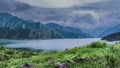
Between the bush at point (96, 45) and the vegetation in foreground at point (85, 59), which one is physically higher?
the bush at point (96, 45)

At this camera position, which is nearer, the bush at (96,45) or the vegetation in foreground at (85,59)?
the vegetation in foreground at (85,59)

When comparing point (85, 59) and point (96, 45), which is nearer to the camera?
point (85, 59)

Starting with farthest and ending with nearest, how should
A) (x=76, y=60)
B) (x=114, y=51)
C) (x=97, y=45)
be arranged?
(x=97, y=45) < (x=114, y=51) < (x=76, y=60)

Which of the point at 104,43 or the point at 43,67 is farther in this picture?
the point at 104,43

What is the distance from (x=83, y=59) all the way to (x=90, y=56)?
2.34 ft

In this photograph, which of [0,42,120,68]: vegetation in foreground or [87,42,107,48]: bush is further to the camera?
[87,42,107,48]: bush

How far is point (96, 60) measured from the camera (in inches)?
524

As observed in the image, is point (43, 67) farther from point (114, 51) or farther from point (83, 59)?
point (114, 51)

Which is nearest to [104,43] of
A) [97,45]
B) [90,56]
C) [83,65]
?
[97,45]

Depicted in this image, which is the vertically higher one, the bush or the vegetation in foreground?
the bush

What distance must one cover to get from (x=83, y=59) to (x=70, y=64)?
999mm

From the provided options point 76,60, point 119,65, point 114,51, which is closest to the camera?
point 119,65

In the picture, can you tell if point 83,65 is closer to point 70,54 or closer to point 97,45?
point 70,54

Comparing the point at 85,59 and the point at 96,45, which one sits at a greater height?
the point at 96,45
